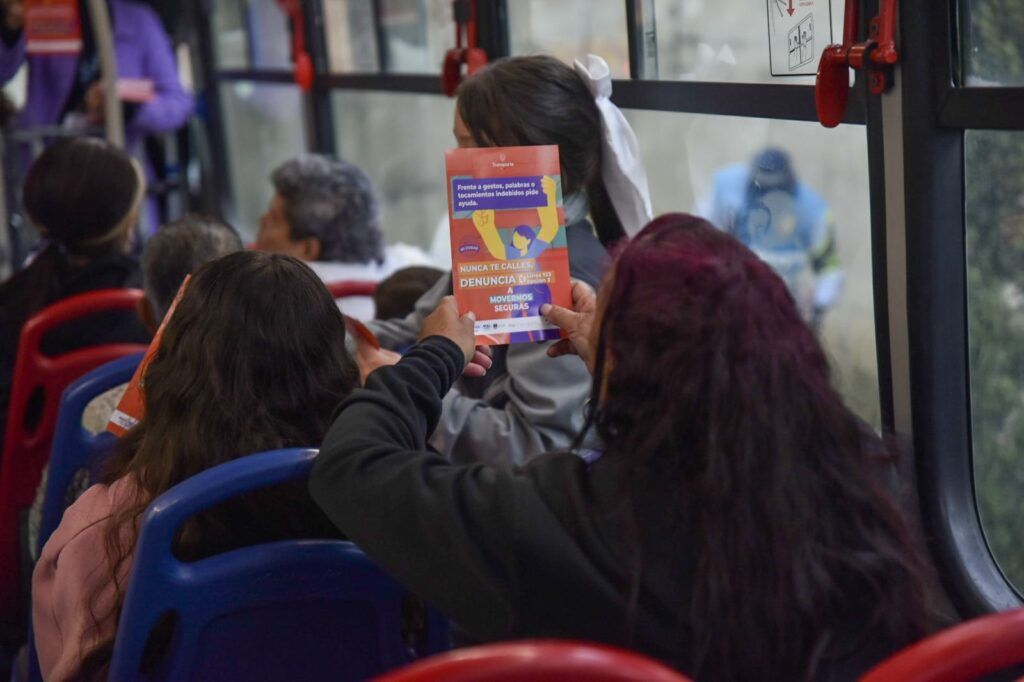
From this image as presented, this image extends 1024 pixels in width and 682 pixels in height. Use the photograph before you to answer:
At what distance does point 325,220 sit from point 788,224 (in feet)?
4.93

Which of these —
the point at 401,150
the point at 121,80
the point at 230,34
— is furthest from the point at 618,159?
the point at 230,34

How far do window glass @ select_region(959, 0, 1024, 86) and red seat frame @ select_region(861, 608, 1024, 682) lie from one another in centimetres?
90

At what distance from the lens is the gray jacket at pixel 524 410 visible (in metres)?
1.88

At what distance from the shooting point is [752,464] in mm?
1112

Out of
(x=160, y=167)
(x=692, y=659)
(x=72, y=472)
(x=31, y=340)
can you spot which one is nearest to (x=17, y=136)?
(x=160, y=167)

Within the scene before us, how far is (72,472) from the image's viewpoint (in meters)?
2.01

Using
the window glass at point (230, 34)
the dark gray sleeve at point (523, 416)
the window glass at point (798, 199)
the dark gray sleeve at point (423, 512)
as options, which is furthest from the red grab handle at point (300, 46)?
the dark gray sleeve at point (423, 512)

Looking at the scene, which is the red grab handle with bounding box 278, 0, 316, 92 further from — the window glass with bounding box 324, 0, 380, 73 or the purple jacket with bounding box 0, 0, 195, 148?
the purple jacket with bounding box 0, 0, 195, 148

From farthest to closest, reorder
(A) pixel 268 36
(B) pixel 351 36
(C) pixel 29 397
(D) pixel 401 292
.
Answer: (A) pixel 268 36 < (B) pixel 351 36 < (D) pixel 401 292 < (C) pixel 29 397

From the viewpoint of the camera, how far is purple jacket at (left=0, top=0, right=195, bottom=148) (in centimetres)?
512

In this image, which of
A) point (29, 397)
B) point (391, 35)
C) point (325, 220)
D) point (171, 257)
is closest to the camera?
point (171, 257)

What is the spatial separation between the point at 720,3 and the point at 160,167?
157 inches

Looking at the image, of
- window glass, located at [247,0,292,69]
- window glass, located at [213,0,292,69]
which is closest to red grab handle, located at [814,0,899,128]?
window glass, located at [213,0,292,69]

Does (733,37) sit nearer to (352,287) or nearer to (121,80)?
(352,287)
